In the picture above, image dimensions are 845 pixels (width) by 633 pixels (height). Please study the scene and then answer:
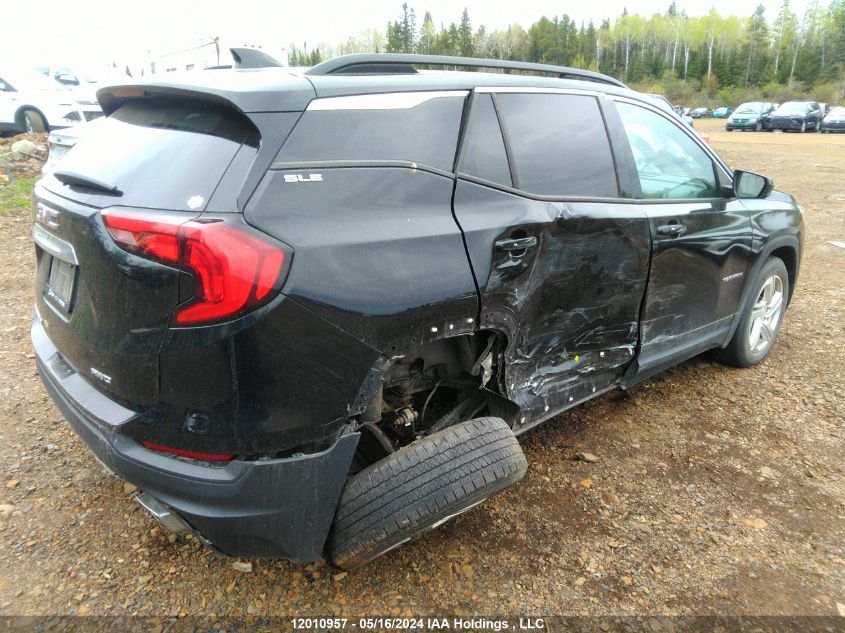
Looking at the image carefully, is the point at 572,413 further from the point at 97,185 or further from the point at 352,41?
the point at 352,41

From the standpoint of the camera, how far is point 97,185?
6.84ft

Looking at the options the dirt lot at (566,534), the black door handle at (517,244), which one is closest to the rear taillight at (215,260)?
the black door handle at (517,244)

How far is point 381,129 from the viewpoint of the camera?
85.0 inches

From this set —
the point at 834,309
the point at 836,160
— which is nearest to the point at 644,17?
the point at 836,160

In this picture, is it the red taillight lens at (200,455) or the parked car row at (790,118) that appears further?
the parked car row at (790,118)

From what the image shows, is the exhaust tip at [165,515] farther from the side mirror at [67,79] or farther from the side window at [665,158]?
the side mirror at [67,79]

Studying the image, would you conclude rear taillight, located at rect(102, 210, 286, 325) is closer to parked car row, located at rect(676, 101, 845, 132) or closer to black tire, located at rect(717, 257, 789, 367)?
black tire, located at rect(717, 257, 789, 367)

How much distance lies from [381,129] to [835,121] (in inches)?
1508

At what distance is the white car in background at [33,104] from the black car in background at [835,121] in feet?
114

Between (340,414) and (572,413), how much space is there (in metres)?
2.05

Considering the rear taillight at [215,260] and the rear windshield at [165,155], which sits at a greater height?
the rear windshield at [165,155]

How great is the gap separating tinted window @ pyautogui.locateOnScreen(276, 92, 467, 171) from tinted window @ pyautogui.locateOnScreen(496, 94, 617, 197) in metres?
0.35

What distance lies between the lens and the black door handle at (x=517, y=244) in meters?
2.38

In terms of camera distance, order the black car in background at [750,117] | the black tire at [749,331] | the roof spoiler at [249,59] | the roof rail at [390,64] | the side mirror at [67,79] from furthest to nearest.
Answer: the black car in background at [750,117], the side mirror at [67,79], the black tire at [749,331], the roof spoiler at [249,59], the roof rail at [390,64]
